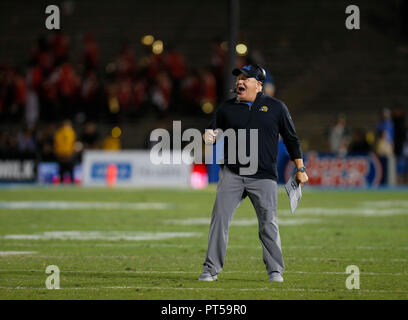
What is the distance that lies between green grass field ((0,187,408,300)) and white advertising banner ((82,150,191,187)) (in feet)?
13.5

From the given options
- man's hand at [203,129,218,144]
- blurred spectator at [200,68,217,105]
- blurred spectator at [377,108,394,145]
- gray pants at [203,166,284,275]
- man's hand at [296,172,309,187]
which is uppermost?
blurred spectator at [200,68,217,105]

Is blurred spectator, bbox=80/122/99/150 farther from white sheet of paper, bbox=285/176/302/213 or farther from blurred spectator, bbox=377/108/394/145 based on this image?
white sheet of paper, bbox=285/176/302/213


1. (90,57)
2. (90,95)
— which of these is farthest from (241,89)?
(90,57)

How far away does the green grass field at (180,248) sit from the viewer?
8.75 meters

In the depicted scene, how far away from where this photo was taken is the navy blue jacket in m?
9.16

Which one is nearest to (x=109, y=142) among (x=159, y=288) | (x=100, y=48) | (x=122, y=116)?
(x=122, y=116)

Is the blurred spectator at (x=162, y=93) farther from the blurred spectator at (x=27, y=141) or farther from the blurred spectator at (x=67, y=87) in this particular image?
the blurred spectator at (x=27, y=141)

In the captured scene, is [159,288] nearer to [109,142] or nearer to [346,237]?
[346,237]

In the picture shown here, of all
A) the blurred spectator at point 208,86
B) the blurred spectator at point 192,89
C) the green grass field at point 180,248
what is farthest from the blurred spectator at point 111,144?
the green grass field at point 180,248

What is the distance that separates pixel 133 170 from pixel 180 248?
47.1 feet

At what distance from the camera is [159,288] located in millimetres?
8828

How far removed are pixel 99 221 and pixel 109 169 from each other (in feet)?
34.6

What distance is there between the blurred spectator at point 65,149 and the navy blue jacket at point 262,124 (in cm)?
1892

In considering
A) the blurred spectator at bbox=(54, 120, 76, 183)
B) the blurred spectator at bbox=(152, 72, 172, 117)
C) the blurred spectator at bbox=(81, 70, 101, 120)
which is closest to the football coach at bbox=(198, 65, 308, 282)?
the blurred spectator at bbox=(54, 120, 76, 183)
